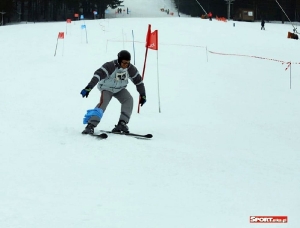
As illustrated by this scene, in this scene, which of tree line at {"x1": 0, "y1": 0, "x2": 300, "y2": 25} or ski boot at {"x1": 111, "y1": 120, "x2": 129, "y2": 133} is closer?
ski boot at {"x1": 111, "y1": 120, "x2": 129, "y2": 133}

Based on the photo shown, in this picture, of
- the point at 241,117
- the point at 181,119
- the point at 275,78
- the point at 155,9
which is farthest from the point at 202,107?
the point at 155,9

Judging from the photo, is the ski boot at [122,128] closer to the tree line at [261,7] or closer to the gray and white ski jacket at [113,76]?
the gray and white ski jacket at [113,76]

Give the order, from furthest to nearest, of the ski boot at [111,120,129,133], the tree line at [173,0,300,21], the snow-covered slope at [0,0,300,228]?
1. the tree line at [173,0,300,21]
2. the ski boot at [111,120,129,133]
3. the snow-covered slope at [0,0,300,228]

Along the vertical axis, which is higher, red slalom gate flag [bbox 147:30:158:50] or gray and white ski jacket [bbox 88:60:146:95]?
red slalom gate flag [bbox 147:30:158:50]

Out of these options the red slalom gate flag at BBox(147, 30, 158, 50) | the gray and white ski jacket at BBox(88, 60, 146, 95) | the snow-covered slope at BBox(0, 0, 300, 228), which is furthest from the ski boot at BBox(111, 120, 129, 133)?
the red slalom gate flag at BBox(147, 30, 158, 50)

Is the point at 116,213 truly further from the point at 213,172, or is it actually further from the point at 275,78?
the point at 275,78

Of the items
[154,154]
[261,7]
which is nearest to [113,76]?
[154,154]

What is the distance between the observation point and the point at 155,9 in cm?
11219

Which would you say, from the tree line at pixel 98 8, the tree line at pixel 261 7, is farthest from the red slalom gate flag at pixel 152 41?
the tree line at pixel 261 7

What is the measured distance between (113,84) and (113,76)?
17 cm

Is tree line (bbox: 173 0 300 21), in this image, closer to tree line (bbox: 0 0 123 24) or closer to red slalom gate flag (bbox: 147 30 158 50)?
tree line (bbox: 0 0 123 24)

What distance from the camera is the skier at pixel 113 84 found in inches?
309

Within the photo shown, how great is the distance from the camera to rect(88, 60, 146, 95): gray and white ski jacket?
7910mm

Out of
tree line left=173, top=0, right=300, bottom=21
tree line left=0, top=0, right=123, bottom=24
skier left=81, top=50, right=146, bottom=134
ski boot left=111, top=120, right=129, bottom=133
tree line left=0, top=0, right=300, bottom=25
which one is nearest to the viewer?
skier left=81, top=50, right=146, bottom=134
